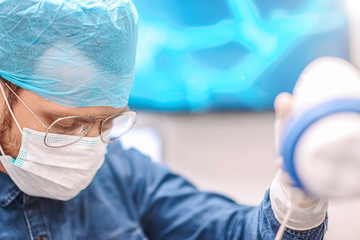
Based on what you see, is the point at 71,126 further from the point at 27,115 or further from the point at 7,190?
the point at 7,190

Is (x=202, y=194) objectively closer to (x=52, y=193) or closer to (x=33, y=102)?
(x=52, y=193)

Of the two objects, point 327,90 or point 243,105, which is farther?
point 243,105

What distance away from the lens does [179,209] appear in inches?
41.9

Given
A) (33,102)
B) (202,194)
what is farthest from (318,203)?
(33,102)

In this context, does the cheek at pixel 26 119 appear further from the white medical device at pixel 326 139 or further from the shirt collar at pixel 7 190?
the white medical device at pixel 326 139

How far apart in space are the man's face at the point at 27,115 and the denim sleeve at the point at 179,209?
362 millimetres

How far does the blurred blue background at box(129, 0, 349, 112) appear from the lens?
4.54 ft

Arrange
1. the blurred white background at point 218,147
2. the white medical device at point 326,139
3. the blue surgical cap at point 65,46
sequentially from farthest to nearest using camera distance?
the blurred white background at point 218,147 < the blue surgical cap at point 65,46 < the white medical device at point 326,139

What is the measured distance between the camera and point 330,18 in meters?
1.37

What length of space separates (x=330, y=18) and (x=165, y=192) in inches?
31.6

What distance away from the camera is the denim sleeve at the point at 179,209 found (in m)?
0.95

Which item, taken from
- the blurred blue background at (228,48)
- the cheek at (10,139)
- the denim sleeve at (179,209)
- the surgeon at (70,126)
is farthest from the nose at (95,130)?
the blurred blue background at (228,48)

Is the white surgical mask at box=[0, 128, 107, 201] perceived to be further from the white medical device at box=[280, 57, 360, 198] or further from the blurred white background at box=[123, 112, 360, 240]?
the blurred white background at box=[123, 112, 360, 240]

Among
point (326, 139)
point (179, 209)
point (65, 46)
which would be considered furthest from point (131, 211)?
point (326, 139)
